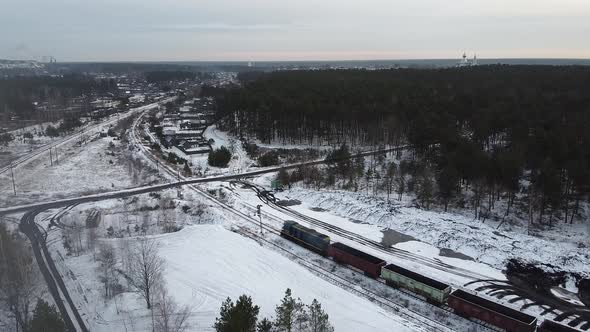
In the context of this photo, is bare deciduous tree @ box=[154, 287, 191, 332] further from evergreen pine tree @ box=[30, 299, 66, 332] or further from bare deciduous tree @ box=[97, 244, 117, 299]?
evergreen pine tree @ box=[30, 299, 66, 332]

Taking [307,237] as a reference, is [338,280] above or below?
below

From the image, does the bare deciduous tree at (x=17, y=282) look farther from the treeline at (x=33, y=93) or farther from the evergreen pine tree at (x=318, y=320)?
the treeline at (x=33, y=93)

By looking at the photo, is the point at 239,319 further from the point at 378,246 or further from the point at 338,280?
the point at 378,246

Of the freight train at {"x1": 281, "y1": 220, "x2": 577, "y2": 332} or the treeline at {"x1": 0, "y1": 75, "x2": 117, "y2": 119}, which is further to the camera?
the treeline at {"x1": 0, "y1": 75, "x2": 117, "y2": 119}

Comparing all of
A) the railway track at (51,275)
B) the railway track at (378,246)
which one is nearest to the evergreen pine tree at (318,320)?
the railway track at (51,275)

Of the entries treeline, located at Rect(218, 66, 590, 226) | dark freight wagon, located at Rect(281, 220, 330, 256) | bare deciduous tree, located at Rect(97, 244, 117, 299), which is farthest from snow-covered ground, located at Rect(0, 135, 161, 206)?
treeline, located at Rect(218, 66, 590, 226)

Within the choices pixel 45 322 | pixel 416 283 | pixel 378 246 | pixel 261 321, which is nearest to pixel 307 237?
pixel 378 246
